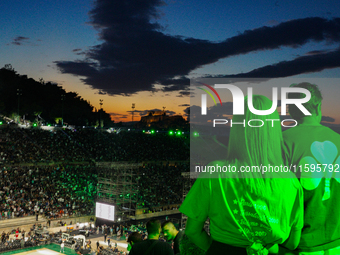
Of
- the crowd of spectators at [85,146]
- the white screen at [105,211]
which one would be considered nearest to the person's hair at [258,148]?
the white screen at [105,211]

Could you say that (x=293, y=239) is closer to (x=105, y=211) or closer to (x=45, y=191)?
(x=105, y=211)

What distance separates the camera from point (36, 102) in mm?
58594

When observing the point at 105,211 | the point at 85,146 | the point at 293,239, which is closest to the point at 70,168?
the point at 85,146

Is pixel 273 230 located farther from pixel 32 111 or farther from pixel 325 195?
pixel 32 111

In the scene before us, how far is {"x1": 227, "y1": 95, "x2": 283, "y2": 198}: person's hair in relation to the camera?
121cm

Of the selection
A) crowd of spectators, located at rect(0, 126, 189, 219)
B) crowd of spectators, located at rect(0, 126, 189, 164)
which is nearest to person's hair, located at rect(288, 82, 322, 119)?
crowd of spectators, located at rect(0, 126, 189, 219)

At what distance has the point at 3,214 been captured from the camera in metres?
19.6

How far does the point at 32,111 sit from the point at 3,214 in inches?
1381

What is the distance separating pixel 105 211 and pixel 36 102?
45134mm

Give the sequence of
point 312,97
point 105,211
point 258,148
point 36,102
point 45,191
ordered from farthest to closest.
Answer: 1. point 36,102
2. point 45,191
3. point 105,211
4. point 312,97
5. point 258,148

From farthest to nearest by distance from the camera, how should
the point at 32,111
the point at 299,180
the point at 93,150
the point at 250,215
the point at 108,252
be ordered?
the point at 32,111 < the point at 93,150 < the point at 108,252 < the point at 299,180 < the point at 250,215

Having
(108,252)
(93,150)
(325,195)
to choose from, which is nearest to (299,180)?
(325,195)

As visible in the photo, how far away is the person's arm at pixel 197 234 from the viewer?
1333 mm

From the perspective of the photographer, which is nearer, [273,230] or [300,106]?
[273,230]
